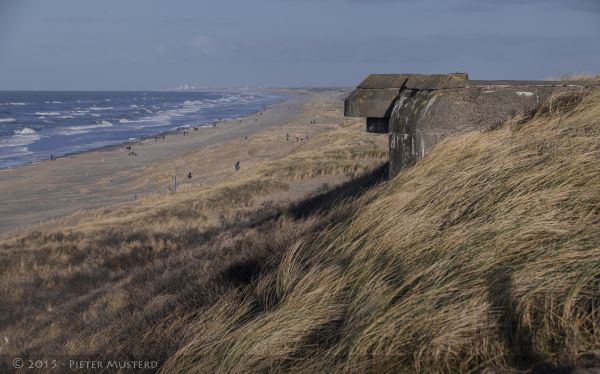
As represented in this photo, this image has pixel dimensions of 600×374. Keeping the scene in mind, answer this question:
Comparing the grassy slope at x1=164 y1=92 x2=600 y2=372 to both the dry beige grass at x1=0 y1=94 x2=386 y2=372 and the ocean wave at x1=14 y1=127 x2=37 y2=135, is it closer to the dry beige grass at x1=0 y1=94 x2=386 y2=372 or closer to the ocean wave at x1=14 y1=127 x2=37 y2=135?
the dry beige grass at x1=0 y1=94 x2=386 y2=372

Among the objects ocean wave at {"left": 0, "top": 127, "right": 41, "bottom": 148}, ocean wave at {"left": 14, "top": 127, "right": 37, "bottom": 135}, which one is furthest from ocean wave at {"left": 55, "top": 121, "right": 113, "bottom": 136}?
ocean wave at {"left": 0, "top": 127, "right": 41, "bottom": 148}

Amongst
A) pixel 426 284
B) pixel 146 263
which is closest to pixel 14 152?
pixel 146 263

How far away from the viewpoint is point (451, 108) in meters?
5.63

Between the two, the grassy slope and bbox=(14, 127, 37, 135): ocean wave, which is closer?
the grassy slope

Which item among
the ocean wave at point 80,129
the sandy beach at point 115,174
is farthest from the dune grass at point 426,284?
the ocean wave at point 80,129

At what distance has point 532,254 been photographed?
9.84 ft

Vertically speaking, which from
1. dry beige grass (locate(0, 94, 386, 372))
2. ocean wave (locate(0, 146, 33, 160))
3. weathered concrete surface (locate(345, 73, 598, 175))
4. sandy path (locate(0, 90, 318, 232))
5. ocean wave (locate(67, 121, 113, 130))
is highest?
weathered concrete surface (locate(345, 73, 598, 175))

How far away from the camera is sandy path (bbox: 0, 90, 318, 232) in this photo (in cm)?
2375

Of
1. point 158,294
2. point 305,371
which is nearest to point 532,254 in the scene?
point 305,371

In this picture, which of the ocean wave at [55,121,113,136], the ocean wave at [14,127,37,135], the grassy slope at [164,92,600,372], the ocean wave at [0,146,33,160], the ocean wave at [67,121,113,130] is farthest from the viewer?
the ocean wave at [67,121,113,130]

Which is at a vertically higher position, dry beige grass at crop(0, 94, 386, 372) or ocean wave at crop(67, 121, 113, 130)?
dry beige grass at crop(0, 94, 386, 372)

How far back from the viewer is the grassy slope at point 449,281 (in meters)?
2.66

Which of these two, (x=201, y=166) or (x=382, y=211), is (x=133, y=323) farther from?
(x=201, y=166)

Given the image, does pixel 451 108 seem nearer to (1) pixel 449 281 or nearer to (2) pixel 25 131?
(1) pixel 449 281
